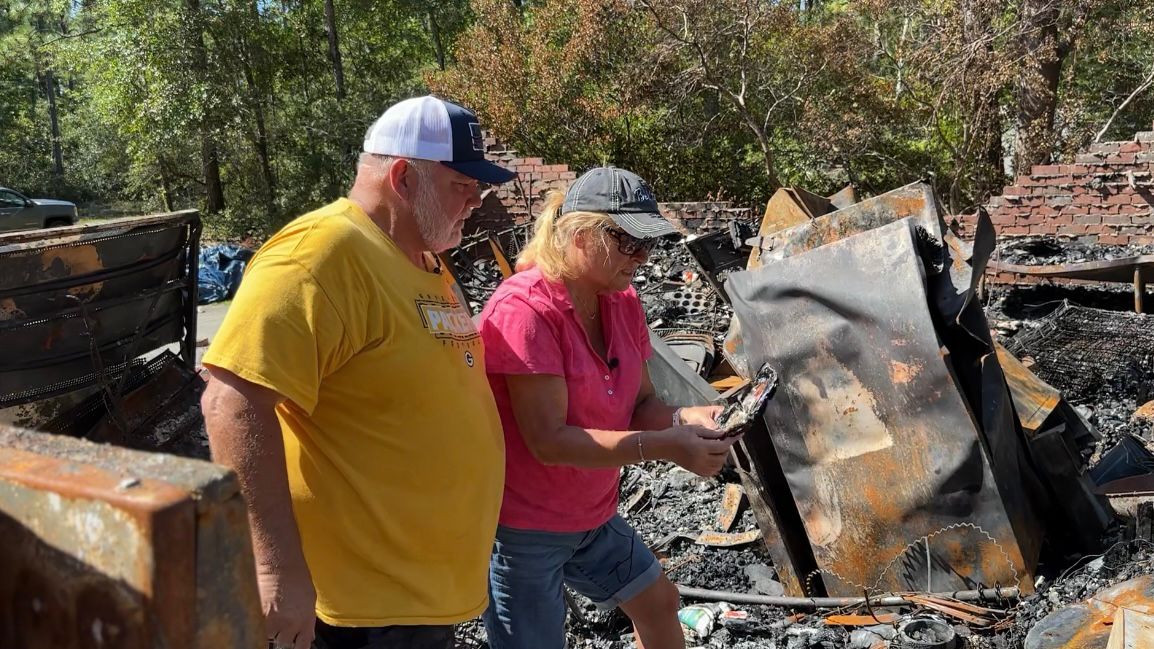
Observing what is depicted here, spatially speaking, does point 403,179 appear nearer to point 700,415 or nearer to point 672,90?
point 700,415

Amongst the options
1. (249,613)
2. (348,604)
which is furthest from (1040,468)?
(249,613)

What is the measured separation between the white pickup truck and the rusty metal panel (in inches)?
700

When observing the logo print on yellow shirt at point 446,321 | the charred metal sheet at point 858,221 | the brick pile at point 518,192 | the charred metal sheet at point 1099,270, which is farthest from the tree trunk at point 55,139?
the logo print on yellow shirt at point 446,321

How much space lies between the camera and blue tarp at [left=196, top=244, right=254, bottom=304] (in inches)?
497

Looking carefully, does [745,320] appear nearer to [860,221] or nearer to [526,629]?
[860,221]

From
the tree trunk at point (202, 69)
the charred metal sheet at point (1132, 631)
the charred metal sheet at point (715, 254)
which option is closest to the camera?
the charred metal sheet at point (1132, 631)

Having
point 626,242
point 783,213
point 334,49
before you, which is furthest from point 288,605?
point 334,49

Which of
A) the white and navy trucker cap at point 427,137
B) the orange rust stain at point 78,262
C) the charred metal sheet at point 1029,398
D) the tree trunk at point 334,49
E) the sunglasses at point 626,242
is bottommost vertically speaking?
the charred metal sheet at point 1029,398

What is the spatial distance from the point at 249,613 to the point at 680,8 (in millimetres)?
13730

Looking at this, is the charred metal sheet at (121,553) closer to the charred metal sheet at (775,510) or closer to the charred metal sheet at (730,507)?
the charred metal sheet at (775,510)

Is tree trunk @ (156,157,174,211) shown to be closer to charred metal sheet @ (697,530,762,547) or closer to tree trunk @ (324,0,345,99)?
tree trunk @ (324,0,345,99)

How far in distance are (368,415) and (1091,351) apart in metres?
6.43

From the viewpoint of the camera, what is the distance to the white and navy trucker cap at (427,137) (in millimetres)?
1830

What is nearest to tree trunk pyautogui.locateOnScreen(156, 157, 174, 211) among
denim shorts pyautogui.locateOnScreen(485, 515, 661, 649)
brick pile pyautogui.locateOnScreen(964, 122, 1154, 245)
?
brick pile pyautogui.locateOnScreen(964, 122, 1154, 245)
